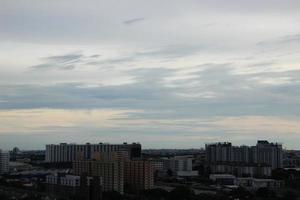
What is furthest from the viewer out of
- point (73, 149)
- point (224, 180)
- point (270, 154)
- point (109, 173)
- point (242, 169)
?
point (73, 149)

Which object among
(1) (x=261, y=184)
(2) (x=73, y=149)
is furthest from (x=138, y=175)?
(2) (x=73, y=149)

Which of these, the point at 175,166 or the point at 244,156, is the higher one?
the point at 244,156

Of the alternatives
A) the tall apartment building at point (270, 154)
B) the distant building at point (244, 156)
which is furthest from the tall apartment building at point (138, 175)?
the tall apartment building at point (270, 154)

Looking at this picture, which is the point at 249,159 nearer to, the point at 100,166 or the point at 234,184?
the point at 234,184

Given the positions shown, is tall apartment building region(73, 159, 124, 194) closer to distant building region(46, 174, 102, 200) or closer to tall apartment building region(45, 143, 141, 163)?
distant building region(46, 174, 102, 200)

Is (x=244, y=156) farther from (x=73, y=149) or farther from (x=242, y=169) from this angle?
(x=73, y=149)
